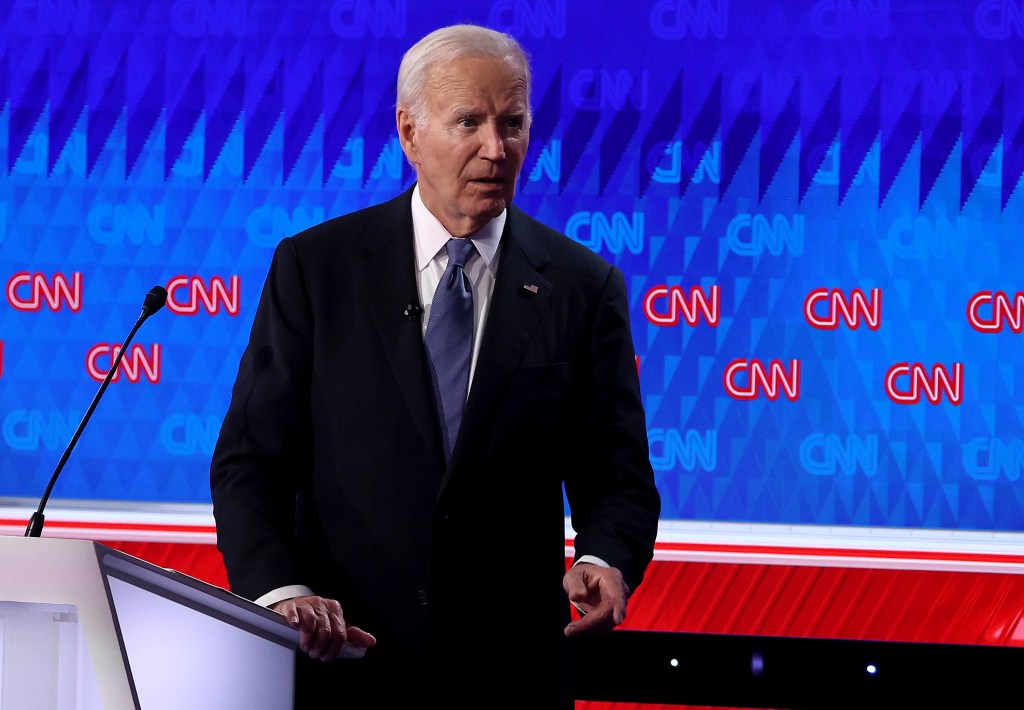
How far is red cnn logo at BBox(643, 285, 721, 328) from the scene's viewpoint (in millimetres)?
2779

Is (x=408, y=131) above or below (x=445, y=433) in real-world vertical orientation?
above

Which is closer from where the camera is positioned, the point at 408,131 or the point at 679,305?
the point at 408,131

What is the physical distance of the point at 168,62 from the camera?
2.93 m

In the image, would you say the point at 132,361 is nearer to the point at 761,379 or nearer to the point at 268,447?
the point at 268,447

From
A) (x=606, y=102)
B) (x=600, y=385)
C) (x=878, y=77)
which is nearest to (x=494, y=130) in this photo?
(x=600, y=385)

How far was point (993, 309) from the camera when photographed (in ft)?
8.96

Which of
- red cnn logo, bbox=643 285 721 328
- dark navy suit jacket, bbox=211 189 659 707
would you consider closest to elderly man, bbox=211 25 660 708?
dark navy suit jacket, bbox=211 189 659 707

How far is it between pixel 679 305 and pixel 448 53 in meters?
1.27

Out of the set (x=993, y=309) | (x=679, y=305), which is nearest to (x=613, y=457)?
(x=679, y=305)

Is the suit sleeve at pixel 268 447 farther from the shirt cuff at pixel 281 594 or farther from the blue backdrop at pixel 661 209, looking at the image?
the blue backdrop at pixel 661 209

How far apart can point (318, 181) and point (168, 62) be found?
0.49 meters

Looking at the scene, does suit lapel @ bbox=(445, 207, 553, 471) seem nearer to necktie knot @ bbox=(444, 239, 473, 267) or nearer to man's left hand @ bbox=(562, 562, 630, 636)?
necktie knot @ bbox=(444, 239, 473, 267)

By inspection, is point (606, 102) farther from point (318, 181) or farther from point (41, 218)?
point (41, 218)

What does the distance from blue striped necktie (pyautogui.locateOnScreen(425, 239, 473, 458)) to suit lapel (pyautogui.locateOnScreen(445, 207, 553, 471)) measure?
34mm
